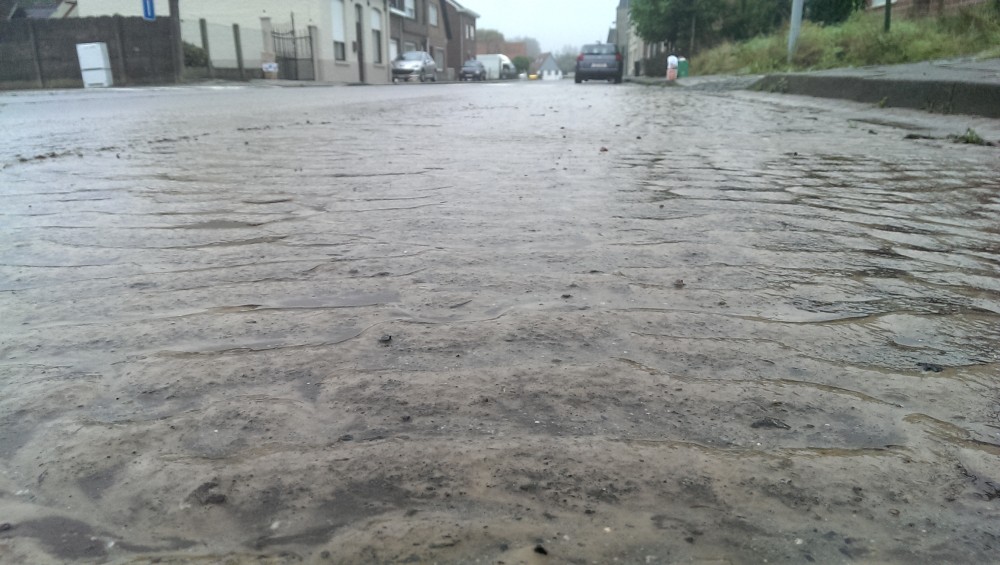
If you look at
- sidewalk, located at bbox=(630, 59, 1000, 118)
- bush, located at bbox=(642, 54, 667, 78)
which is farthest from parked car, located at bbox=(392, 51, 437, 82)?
sidewalk, located at bbox=(630, 59, 1000, 118)

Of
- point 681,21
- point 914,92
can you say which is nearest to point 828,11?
point 681,21

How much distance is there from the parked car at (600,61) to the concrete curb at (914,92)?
17.7m

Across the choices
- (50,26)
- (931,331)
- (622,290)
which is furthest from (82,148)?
(50,26)

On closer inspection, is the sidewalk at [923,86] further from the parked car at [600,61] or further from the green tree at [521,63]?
the green tree at [521,63]

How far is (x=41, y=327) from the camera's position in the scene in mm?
1794

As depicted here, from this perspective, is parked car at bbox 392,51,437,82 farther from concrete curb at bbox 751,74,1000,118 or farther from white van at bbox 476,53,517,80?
concrete curb at bbox 751,74,1000,118

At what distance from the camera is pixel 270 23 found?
30.8 meters

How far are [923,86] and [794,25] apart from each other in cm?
756

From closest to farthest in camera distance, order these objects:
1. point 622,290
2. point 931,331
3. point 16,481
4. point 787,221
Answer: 1. point 16,481
2. point 931,331
3. point 622,290
4. point 787,221

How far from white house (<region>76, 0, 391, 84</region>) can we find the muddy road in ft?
91.7

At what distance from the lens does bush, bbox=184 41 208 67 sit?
2495 cm

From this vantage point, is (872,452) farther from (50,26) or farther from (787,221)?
(50,26)

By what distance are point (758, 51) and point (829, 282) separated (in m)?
17.3

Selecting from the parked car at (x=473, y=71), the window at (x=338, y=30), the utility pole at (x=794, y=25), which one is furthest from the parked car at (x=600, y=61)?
the parked car at (x=473, y=71)
